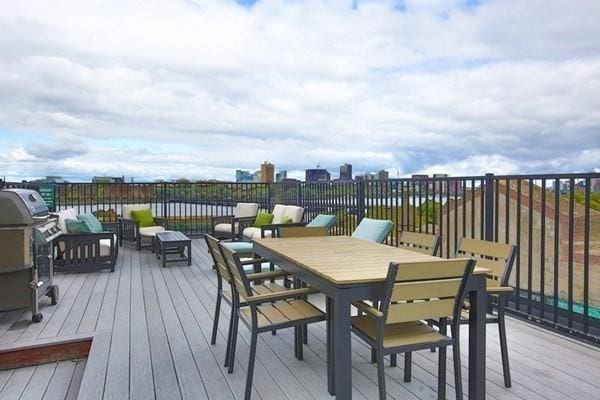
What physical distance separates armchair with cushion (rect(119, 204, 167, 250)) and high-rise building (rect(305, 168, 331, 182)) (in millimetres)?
3096

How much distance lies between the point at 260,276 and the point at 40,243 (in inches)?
92.1

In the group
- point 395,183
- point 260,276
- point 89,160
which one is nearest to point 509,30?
point 395,183

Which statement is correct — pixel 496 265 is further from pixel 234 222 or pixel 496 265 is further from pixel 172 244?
pixel 234 222

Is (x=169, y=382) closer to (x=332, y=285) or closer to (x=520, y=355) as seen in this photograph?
(x=332, y=285)

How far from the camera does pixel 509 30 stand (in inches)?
287

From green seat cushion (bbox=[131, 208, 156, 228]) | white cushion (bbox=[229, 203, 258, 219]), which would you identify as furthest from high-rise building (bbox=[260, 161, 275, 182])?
green seat cushion (bbox=[131, 208, 156, 228])

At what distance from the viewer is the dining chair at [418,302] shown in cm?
175

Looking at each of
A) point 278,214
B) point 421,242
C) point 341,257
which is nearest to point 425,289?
point 341,257

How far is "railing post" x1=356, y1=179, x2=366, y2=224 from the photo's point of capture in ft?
18.0

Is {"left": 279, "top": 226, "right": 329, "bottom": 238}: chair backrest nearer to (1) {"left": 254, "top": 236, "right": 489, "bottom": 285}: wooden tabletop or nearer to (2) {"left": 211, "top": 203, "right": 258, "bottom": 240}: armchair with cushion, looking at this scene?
(1) {"left": 254, "top": 236, "right": 489, "bottom": 285}: wooden tabletop

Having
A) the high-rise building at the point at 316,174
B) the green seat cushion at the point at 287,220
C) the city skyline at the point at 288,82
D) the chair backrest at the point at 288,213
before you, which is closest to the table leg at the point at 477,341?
the city skyline at the point at 288,82

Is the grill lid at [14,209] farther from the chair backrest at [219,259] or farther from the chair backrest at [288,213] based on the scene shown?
the chair backrest at [288,213]

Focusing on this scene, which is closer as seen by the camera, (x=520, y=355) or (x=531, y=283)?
(x=520, y=355)

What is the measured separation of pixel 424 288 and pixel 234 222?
6.02 meters
